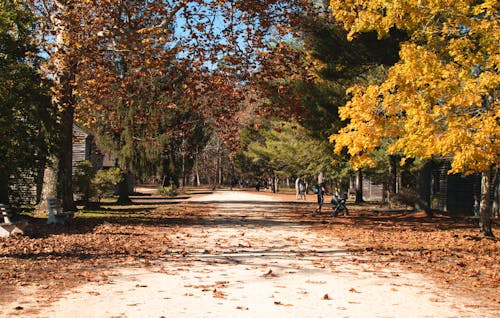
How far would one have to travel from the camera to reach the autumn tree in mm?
14836

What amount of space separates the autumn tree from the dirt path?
6.48 metres

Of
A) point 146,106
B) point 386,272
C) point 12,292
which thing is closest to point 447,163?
point 146,106

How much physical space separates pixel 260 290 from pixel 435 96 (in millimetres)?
6187

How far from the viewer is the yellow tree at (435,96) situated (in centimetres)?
1094

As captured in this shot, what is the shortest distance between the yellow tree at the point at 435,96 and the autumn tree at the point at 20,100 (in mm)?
8755

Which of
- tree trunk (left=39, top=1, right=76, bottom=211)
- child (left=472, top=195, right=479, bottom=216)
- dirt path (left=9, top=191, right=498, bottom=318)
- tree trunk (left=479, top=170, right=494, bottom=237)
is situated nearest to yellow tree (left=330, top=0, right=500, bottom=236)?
dirt path (left=9, top=191, right=498, bottom=318)

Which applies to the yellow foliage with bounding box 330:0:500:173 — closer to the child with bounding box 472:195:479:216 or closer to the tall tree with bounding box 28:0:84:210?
the tall tree with bounding box 28:0:84:210

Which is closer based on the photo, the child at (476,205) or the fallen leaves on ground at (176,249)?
the fallen leaves on ground at (176,249)

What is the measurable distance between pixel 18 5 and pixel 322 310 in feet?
41.8

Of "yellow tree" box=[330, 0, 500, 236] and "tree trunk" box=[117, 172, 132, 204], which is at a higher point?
"yellow tree" box=[330, 0, 500, 236]

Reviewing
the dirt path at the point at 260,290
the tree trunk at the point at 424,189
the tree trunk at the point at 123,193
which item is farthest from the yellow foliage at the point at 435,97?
the tree trunk at the point at 123,193

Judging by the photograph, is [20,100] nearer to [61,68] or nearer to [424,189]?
[61,68]

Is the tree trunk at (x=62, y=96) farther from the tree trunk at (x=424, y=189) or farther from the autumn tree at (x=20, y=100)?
the tree trunk at (x=424, y=189)

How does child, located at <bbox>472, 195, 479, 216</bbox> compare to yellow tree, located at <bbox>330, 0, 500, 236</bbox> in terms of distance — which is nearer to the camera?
yellow tree, located at <bbox>330, 0, 500, 236</bbox>
